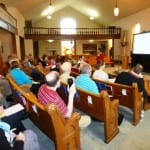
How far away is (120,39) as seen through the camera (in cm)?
1391

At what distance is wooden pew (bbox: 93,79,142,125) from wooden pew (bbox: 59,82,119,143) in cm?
46

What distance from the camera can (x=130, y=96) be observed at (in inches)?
125

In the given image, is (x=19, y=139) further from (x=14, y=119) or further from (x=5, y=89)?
(x=5, y=89)

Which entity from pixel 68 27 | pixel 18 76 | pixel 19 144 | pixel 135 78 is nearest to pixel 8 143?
pixel 19 144

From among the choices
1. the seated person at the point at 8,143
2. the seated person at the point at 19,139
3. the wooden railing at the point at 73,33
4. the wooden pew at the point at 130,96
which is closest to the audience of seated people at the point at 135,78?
the wooden pew at the point at 130,96

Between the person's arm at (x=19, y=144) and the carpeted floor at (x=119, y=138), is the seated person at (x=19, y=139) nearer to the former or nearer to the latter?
the person's arm at (x=19, y=144)

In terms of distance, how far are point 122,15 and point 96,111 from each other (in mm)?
11497

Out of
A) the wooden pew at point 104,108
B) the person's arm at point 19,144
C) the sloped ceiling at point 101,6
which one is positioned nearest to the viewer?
the person's arm at point 19,144

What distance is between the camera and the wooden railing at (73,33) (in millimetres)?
13008

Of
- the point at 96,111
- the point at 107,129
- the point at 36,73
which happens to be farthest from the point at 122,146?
the point at 36,73

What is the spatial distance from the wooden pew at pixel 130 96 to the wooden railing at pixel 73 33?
34.0ft

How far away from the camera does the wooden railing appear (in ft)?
42.7

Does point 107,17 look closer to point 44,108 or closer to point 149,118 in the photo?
point 149,118

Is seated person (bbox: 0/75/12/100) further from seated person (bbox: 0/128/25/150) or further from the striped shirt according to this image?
seated person (bbox: 0/128/25/150)
